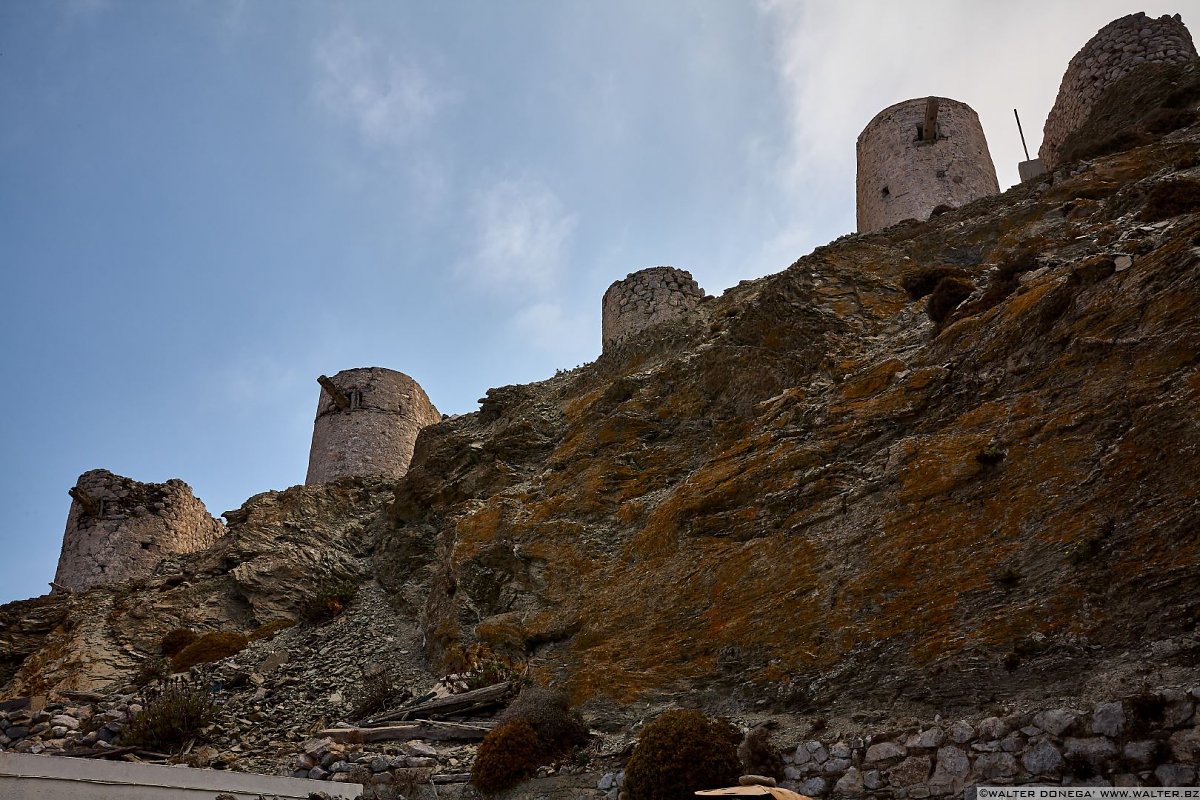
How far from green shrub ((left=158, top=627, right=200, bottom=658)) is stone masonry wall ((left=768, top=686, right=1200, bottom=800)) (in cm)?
1554

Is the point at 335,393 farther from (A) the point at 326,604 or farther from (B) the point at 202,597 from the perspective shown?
(A) the point at 326,604

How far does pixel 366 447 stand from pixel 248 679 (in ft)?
40.6

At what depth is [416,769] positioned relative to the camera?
35.3ft

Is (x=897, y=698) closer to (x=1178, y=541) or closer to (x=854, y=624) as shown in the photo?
(x=854, y=624)

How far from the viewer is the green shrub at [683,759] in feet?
26.2

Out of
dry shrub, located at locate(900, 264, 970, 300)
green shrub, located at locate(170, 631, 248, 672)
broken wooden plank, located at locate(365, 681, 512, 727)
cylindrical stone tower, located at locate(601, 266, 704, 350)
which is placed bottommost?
broken wooden plank, located at locate(365, 681, 512, 727)

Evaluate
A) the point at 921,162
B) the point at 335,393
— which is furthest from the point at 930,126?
the point at 335,393

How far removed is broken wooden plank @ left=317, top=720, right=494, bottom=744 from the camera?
37.9 feet

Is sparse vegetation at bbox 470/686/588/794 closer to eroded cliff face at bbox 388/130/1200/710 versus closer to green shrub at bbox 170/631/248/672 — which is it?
eroded cliff face at bbox 388/130/1200/710

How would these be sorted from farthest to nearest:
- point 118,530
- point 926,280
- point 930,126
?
1. point 118,530
2. point 930,126
3. point 926,280

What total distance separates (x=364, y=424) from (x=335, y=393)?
1.46m

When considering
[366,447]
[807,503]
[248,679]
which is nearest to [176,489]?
[366,447]

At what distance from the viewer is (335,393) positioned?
28000mm

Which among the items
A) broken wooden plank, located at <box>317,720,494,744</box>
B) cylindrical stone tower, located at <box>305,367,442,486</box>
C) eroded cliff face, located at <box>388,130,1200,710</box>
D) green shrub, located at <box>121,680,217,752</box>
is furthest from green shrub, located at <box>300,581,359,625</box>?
cylindrical stone tower, located at <box>305,367,442,486</box>
